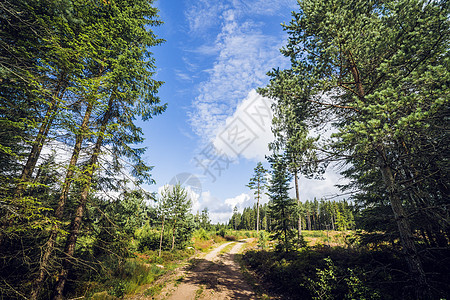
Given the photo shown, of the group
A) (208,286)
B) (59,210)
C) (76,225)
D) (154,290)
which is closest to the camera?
(59,210)

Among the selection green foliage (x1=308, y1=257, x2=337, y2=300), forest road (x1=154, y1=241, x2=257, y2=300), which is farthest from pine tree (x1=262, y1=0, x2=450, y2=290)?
forest road (x1=154, y1=241, x2=257, y2=300)

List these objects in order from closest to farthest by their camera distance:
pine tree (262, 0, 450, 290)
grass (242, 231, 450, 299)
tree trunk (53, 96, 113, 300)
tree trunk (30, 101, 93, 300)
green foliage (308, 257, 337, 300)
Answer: pine tree (262, 0, 450, 290)
tree trunk (30, 101, 93, 300)
grass (242, 231, 450, 299)
tree trunk (53, 96, 113, 300)
green foliage (308, 257, 337, 300)

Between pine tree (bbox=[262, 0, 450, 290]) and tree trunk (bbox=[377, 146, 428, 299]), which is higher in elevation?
pine tree (bbox=[262, 0, 450, 290])

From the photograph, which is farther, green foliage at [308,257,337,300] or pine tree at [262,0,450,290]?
green foliage at [308,257,337,300]

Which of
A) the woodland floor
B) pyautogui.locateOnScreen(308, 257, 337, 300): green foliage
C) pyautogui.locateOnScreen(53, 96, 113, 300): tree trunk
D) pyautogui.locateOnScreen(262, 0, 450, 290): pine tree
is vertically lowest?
the woodland floor

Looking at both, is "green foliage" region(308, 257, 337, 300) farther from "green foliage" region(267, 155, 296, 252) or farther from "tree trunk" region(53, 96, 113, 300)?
"tree trunk" region(53, 96, 113, 300)

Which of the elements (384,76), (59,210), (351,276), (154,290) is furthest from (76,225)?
(384,76)

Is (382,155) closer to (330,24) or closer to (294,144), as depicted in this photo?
(294,144)

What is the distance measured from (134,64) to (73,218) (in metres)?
8.08

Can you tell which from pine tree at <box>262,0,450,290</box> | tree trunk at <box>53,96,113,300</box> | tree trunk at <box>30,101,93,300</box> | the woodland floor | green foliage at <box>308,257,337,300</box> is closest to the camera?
pine tree at <box>262,0,450,290</box>

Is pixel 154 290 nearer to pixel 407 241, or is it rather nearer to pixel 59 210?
pixel 59 210

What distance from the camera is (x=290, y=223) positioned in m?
14.6

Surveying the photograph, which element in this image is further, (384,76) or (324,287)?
(324,287)

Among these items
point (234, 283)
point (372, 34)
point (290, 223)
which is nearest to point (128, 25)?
point (372, 34)
